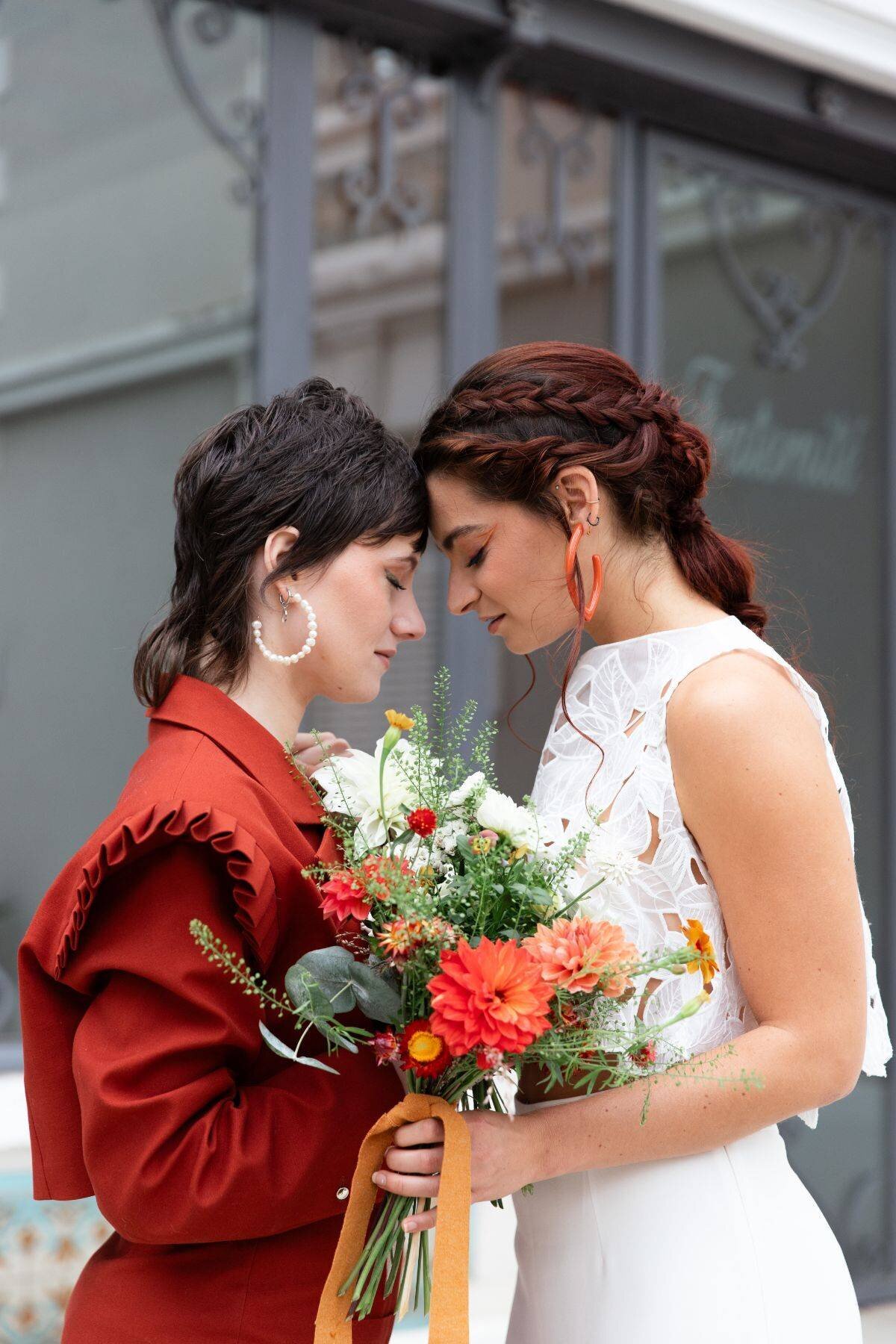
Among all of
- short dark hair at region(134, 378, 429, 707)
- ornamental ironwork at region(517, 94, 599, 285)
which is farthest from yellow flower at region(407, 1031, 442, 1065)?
ornamental ironwork at region(517, 94, 599, 285)

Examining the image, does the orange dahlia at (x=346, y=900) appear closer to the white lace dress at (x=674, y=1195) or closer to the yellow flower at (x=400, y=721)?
the yellow flower at (x=400, y=721)

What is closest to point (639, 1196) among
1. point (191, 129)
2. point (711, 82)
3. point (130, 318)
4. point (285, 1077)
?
point (285, 1077)

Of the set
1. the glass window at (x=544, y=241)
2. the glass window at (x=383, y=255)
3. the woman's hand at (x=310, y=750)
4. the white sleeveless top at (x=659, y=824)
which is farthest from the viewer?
the glass window at (x=544, y=241)

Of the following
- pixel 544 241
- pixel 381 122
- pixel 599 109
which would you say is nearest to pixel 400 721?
pixel 381 122

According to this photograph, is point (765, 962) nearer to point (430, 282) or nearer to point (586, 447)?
point (586, 447)

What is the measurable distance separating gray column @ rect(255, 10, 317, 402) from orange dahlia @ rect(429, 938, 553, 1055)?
2.44 metres

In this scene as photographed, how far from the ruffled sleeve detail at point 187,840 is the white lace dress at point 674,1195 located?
421 millimetres

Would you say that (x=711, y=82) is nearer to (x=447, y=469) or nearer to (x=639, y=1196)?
(x=447, y=469)

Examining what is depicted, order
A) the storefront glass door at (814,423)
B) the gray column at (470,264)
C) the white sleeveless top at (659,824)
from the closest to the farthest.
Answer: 1. the white sleeveless top at (659,824)
2. the gray column at (470,264)
3. the storefront glass door at (814,423)

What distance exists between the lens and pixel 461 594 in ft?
6.49

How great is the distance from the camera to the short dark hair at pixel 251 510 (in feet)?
5.85

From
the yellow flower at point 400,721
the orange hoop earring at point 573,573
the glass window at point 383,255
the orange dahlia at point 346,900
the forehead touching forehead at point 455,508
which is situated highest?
the glass window at point 383,255

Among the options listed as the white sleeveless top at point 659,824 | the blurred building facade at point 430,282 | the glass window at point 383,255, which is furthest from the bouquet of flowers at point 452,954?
the glass window at point 383,255

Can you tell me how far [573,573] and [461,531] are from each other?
0.17 metres
